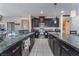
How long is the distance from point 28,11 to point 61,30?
0.59m

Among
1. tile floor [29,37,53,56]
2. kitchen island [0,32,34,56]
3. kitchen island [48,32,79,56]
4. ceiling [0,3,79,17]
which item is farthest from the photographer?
tile floor [29,37,53,56]

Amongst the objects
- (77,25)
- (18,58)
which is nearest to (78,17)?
(77,25)

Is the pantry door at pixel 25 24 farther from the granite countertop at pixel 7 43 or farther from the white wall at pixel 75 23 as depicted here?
the white wall at pixel 75 23

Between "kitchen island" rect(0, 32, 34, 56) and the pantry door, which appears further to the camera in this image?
the pantry door

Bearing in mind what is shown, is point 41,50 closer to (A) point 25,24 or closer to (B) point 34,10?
(A) point 25,24

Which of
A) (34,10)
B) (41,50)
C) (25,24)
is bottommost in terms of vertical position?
(41,50)

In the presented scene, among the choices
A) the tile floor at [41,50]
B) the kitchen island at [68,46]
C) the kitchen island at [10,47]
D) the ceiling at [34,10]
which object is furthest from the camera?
the tile floor at [41,50]

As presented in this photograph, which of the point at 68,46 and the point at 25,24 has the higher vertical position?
the point at 25,24

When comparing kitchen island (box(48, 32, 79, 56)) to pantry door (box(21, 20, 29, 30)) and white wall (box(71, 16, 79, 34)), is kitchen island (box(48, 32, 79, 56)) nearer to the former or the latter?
white wall (box(71, 16, 79, 34))

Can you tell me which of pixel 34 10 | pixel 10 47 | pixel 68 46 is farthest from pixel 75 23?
pixel 10 47

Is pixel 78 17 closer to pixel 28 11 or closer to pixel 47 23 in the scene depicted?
pixel 47 23

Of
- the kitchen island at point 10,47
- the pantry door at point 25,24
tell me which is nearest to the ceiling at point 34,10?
the pantry door at point 25,24

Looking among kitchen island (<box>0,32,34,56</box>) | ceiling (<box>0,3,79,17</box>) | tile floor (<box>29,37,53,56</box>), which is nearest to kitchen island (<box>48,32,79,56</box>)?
tile floor (<box>29,37,53,56</box>)

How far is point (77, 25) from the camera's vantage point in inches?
63.9
